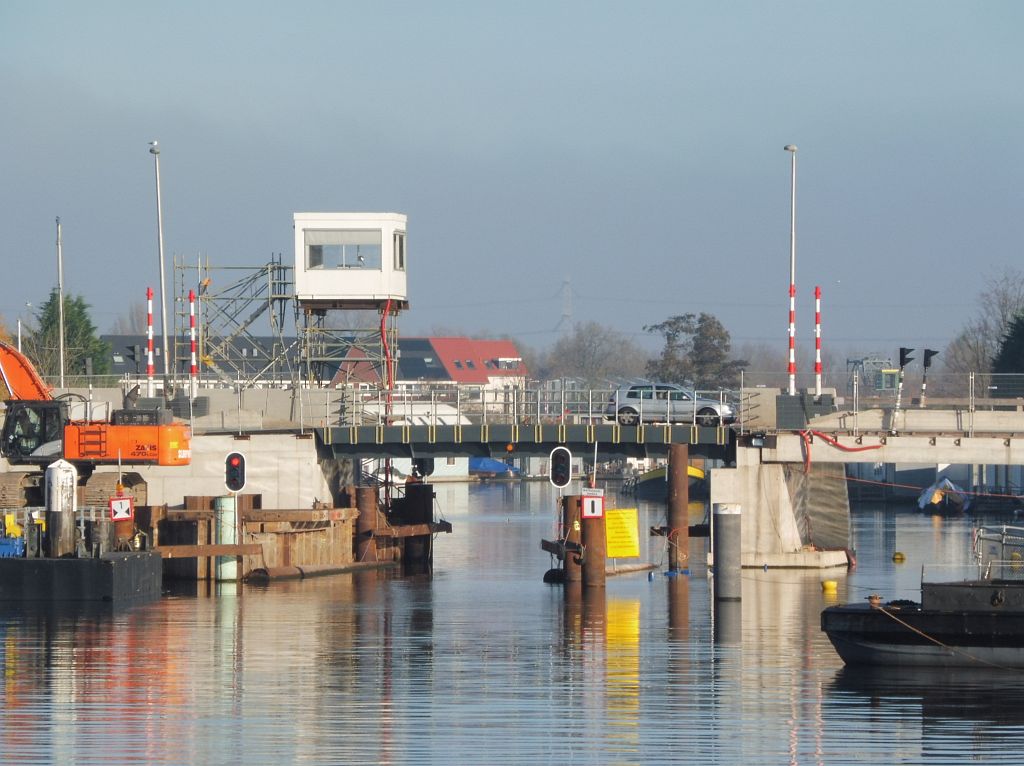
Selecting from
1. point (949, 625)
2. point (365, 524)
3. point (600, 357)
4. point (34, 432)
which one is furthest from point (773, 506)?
point (600, 357)

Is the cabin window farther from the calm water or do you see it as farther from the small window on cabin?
the calm water

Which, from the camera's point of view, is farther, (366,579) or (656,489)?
(656,489)

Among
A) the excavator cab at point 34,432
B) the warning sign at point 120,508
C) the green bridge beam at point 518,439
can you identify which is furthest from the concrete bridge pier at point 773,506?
the excavator cab at point 34,432

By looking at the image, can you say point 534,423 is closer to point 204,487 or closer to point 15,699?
point 204,487

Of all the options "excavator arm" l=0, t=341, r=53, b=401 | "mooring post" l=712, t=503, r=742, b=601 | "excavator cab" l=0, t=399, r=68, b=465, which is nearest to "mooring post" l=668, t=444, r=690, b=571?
"mooring post" l=712, t=503, r=742, b=601

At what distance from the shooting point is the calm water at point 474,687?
2059cm

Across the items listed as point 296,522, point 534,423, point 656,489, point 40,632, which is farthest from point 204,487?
point 656,489

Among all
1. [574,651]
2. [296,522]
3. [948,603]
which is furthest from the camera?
[296,522]

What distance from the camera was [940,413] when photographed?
44625mm

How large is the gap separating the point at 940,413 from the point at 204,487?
19701mm

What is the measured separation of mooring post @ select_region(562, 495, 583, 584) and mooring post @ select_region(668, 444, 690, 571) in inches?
206

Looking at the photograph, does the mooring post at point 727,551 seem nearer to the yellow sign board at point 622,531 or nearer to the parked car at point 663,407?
the yellow sign board at point 622,531

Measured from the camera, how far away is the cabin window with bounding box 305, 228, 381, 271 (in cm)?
5478

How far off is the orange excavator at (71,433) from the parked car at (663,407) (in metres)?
12.6
